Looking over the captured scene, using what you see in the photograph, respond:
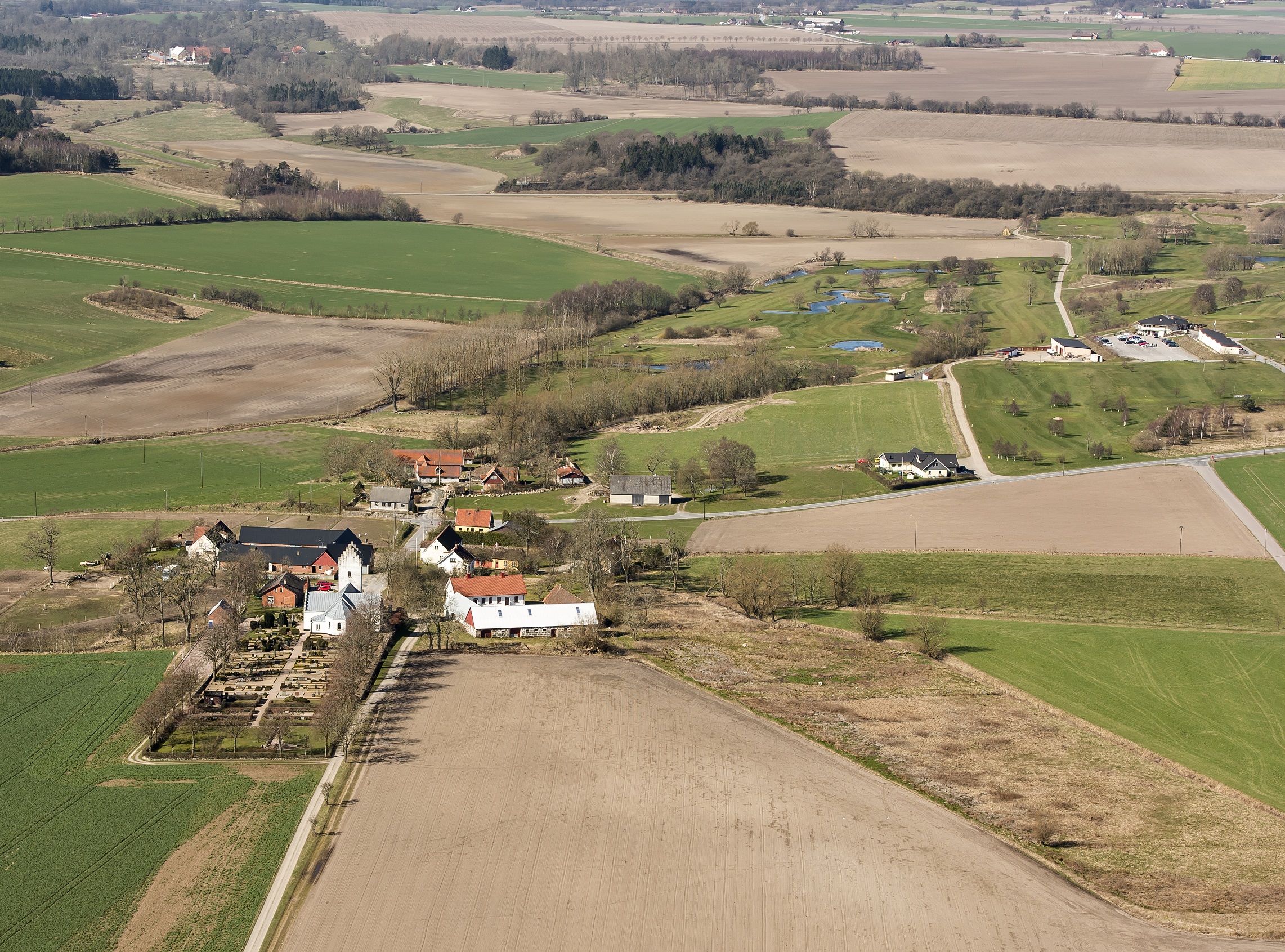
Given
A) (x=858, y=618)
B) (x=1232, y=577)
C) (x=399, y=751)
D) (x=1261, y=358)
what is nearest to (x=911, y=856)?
(x=399, y=751)

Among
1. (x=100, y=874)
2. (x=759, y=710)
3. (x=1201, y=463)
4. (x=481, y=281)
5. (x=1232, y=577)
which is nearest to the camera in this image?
(x=100, y=874)

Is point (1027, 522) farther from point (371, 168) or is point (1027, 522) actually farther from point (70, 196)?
point (371, 168)

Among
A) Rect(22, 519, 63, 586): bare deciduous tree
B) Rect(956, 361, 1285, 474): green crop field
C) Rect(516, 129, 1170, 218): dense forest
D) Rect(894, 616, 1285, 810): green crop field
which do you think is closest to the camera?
Rect(894, 616, 1285, 810): green crop field

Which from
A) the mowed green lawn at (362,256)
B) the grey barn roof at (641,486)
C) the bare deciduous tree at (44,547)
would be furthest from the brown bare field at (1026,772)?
the mowed green lawn at (362,256)

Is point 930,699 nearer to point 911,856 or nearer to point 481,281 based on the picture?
point 911,856

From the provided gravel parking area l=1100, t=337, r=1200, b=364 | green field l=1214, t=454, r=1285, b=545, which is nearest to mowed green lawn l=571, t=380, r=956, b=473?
green field l=1214, t=454, r=1285, b=545

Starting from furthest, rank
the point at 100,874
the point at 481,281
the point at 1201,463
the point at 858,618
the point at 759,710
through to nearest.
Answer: the point at 481,281, the point at 1201,463, the point at 858,618, the point at 759,710, the point at 100,874

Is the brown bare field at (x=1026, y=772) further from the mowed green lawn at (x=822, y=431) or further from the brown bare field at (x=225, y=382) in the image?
the brown bare field at (x=225, y=382)

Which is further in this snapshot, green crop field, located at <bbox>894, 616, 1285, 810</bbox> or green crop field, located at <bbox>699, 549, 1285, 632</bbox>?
green crop field, located at <bbox>699, 549, 1285, 632</bbox>

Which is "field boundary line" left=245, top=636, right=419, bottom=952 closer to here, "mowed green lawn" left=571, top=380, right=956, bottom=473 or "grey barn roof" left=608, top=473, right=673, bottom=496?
"grey barn roof" left=608, top=473, right=673, bottom=496
